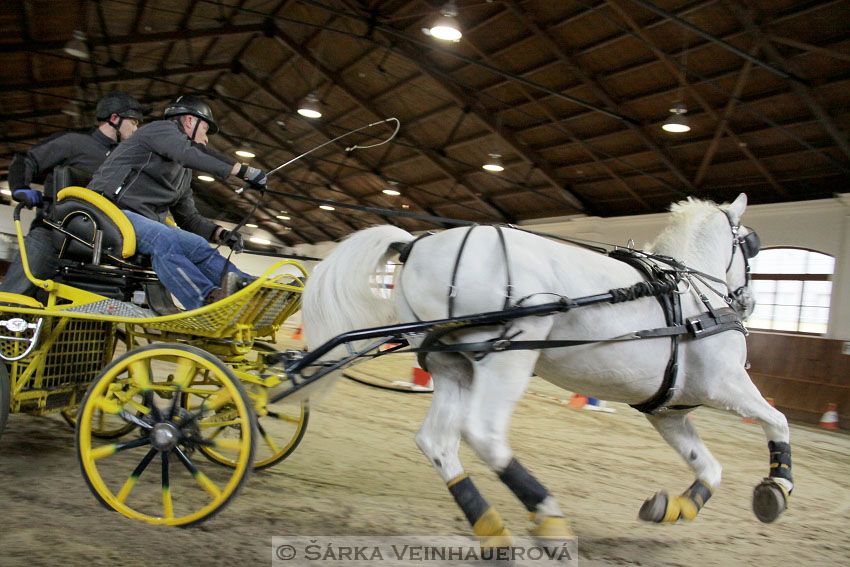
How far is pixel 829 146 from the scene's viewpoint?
10.1 metres

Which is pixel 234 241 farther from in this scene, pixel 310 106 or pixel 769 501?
pixel 310 106

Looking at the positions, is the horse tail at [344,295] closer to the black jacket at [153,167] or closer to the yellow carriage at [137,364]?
the yellow carriage at [137,364]

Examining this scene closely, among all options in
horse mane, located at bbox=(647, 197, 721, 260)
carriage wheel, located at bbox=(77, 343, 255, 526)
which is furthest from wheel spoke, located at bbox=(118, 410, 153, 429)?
horse mane, located at bbox=(647, 197, 721, 260)

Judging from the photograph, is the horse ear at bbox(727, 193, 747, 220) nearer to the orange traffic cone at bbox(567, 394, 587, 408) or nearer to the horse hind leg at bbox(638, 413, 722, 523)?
the horse hind leg at bbox(638, 413, 722, 523)

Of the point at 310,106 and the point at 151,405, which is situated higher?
the point at 310,106

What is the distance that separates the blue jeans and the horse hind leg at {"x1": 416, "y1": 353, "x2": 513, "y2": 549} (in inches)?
46.7

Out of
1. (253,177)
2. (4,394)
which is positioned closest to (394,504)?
(253,177)

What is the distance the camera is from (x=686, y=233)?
11.4 ft

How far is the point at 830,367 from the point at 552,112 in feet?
23.2

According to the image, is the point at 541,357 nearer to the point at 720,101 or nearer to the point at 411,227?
the point at 720,101

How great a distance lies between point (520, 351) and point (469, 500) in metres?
0.69

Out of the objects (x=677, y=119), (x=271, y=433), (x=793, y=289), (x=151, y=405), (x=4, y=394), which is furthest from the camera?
(x=793, y=289)

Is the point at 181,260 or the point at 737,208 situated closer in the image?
the point at 181,260

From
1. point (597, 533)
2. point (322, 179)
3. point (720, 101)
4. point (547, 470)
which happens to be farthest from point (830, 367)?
point (322, 179)
